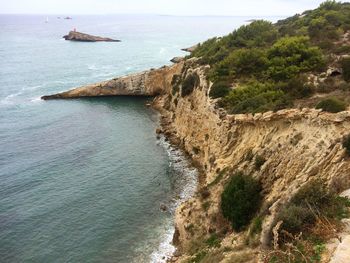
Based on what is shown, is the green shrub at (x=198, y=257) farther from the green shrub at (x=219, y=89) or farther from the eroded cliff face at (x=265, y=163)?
the green shrub at (x=219, y=89)

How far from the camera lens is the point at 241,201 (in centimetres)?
2566

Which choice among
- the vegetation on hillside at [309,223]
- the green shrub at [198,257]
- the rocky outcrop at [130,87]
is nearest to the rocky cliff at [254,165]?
the green shrub at [198,257]

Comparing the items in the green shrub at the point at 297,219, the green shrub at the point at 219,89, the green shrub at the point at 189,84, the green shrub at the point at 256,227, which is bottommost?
the green shrub at the point at 189,84

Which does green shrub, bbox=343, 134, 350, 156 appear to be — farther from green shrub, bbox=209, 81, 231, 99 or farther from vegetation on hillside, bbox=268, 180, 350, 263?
green shrub, bbox=209, 81, 231, 99

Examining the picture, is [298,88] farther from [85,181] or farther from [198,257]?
[85,181]

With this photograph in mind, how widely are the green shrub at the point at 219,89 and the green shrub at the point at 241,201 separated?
16.9m

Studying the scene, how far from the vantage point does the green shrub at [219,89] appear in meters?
43.0

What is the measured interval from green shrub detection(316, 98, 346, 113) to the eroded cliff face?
0.50m

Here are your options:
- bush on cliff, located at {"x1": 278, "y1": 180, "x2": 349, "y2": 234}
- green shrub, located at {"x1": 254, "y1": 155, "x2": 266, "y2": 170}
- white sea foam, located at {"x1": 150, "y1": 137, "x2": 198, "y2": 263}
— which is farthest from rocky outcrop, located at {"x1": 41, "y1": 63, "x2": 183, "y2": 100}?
bush on cliff, located at {"x1": 278, "y1": 180, "x2": 349, "y2": 234}

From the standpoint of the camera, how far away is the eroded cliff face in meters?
21.4

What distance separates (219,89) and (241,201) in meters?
20.1

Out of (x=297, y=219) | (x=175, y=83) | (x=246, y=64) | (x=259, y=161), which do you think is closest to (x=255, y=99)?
(x=259, y=161)

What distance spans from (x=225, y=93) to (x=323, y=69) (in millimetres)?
10391

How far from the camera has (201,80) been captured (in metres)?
52.1
